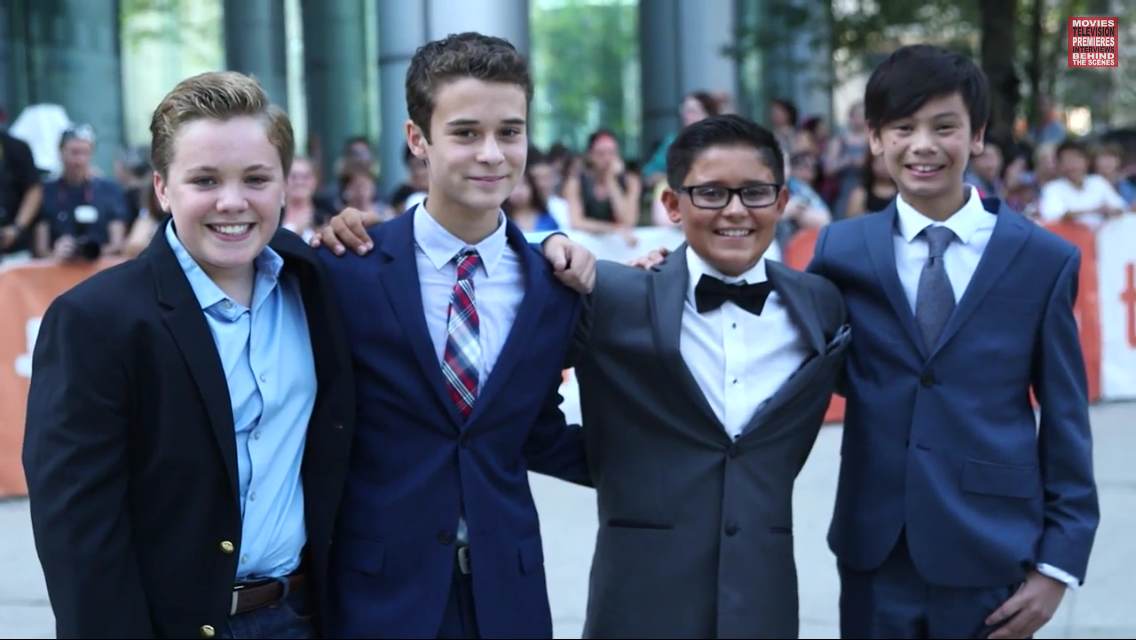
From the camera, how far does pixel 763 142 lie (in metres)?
3.48

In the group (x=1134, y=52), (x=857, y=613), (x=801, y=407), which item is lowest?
(x=857, y=613)

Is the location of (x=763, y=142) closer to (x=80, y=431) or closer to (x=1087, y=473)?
(x=1087, y=473)

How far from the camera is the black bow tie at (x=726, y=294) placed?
340 cm

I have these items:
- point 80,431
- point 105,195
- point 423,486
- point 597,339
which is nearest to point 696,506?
point 597,339

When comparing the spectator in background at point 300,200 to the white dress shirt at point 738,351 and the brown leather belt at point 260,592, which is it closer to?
the white dress shirt at point 738,351

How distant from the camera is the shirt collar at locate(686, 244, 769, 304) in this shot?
11.3ft

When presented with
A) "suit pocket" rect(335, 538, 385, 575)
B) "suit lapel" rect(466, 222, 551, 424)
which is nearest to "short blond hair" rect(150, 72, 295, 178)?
"suit lapel" rect(466, 222, 551, 424)

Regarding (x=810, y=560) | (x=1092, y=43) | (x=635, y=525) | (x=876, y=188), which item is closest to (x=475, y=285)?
(x=635, y=525)

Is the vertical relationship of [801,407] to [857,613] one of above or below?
above

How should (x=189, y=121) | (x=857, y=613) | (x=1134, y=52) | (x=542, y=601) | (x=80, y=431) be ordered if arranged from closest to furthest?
(x=80, y=431) → (x=189, y=121) → (x=542, y=601) → (x=857, y=613) → (x=1134, y=52)

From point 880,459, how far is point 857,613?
405 millimetres

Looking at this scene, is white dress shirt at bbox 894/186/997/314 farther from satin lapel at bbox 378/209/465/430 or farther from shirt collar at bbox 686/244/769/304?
satin lapel at bbox 378/209/465/430

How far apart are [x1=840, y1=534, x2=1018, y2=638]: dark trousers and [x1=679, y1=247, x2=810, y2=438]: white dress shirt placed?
519 mm

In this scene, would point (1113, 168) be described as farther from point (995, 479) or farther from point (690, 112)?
point (995, 479)
